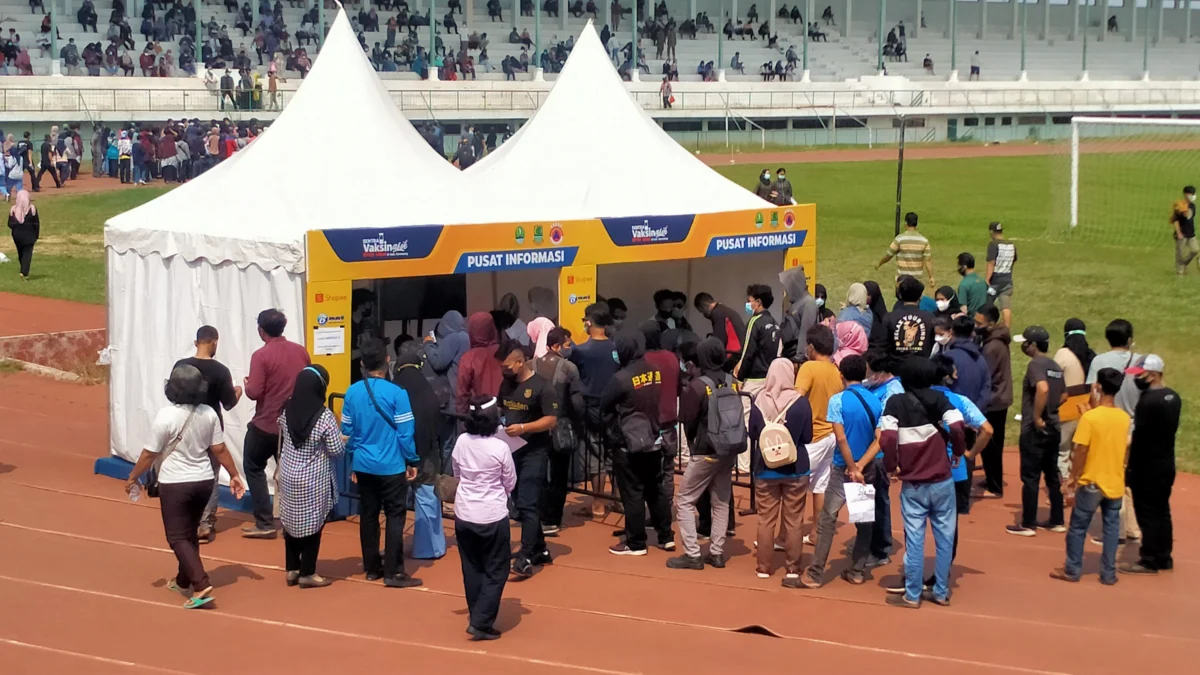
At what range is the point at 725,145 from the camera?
167ft

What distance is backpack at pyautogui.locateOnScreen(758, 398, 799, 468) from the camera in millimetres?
8641

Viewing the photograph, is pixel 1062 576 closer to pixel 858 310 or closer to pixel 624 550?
pixel 624 550

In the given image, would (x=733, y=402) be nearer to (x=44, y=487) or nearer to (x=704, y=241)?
(x=704, y=241)

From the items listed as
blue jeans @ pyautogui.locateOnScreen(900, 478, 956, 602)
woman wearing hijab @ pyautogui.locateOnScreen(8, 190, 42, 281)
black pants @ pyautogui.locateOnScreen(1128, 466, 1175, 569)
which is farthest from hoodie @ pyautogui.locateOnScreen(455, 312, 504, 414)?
woman wearing hijab @ pyautogui.locateOnScreen(8, 190, 42, 281)

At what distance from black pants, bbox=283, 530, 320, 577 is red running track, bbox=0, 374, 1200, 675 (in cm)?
17

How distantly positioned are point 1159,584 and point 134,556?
7.10 m

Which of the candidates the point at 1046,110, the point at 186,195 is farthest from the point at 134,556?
the point at 1046,110

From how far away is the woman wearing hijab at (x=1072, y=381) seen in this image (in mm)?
9930

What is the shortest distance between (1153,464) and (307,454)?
18.4 feet

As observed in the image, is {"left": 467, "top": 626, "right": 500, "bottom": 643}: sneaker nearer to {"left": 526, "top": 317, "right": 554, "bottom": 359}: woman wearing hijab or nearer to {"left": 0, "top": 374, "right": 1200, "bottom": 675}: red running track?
{"left": 0, "top": 374, "right": 1200, "bottom": 675}: red running track

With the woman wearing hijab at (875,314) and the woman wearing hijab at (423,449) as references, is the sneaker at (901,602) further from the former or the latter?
the woman wearing hijab at (875,314)

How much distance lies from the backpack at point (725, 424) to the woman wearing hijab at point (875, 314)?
3970 millimetres

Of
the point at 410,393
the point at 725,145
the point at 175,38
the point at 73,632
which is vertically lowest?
the point at 73,632

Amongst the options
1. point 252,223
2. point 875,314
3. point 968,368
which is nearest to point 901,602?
point 968,368
